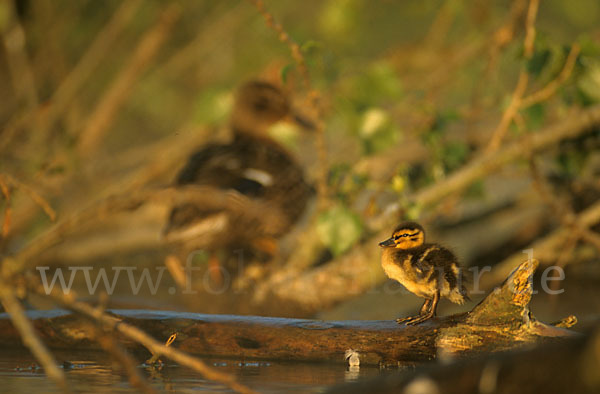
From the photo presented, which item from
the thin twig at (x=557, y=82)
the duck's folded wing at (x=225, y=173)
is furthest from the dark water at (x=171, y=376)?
the thin twig at (x=557, y=82)

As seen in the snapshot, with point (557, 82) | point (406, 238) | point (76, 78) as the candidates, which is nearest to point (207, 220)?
point (406, 238)

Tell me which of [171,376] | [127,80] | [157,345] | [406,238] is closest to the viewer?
[157,345]

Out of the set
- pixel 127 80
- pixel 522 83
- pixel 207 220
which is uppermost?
pixel 127 80

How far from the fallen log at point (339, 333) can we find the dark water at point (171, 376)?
6 centimetres

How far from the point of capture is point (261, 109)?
6.02 meters

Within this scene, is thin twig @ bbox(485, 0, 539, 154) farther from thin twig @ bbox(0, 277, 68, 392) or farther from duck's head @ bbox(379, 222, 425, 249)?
thin twig @ bbox(0, 277, 68, 392)

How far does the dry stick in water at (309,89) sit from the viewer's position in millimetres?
3281

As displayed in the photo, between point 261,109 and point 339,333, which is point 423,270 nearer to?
point 339,333

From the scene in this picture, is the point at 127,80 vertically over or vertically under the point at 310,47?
over

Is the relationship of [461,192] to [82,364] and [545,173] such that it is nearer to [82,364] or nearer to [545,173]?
[545,173]

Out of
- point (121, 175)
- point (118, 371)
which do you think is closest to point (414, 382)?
point (118, 371)

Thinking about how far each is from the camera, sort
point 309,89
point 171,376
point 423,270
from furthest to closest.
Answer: point 309,89 → point 423,270 → point 171,376

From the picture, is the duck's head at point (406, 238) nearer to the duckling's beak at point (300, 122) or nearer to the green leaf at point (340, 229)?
the green leaf at point (340, 229)

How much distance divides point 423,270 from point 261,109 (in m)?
3.07
